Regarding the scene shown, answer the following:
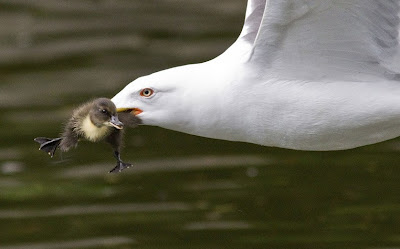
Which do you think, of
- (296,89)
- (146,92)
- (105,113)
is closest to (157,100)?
(146,92)

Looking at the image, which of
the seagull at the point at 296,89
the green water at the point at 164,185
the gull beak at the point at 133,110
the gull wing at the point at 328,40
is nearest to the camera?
the gull wing at the point at 328,40

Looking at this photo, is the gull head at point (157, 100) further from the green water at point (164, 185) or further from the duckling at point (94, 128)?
the green water at point (164, 185)

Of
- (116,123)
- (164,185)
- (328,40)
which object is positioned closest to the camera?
(116,123)

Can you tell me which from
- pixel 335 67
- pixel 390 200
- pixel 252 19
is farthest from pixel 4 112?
pixel 335 67

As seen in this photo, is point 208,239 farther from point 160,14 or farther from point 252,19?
point 160,14

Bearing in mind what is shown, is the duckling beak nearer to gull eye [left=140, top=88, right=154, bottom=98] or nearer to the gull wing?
gull eye [left=140, top=88, right=154, bottom=98]

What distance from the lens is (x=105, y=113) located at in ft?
16.8

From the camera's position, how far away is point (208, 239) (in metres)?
7.47

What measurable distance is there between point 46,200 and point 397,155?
293 centimetres

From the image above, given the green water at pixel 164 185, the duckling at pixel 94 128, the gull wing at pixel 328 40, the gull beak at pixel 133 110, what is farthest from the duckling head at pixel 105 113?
the green water at pixel 164 185

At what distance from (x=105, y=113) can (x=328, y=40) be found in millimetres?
1130

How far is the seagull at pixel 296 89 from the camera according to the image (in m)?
5.23

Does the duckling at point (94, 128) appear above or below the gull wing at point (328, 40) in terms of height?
below

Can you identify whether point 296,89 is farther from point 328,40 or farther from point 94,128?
point 94,128
